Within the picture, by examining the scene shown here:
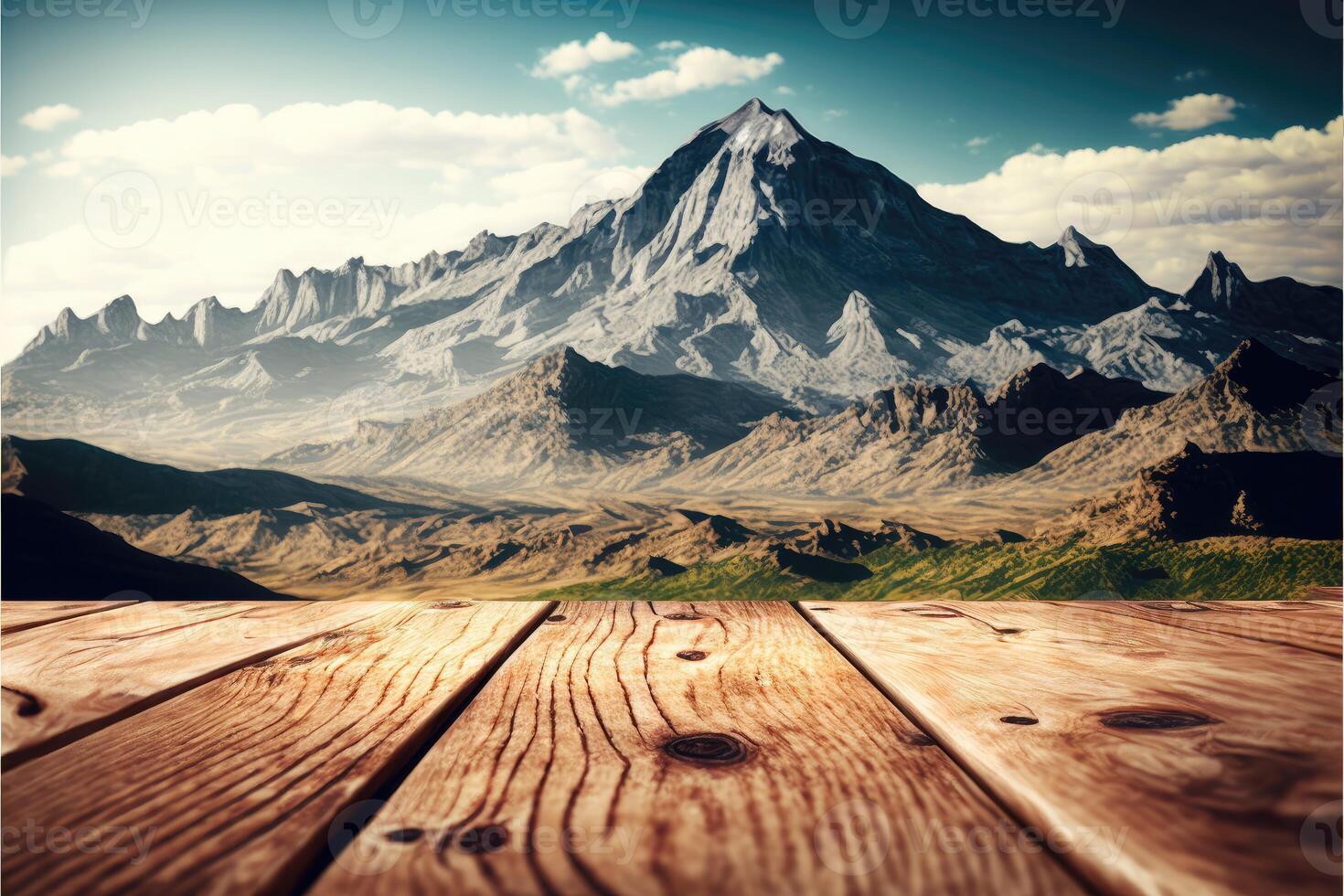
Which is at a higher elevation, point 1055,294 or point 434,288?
point 434,288

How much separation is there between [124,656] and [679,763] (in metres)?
0.82

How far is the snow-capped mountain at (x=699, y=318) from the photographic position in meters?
6.01

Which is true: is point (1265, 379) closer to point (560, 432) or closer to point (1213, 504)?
point (1213, 504)

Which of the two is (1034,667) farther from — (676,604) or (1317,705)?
(676,604)

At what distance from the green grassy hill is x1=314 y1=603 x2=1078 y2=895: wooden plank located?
13.6 feet

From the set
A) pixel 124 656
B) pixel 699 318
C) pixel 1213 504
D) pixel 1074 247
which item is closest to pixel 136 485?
A: pixel 124 656

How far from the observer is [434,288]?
10305mm

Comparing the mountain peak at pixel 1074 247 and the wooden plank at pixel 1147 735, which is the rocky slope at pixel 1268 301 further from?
the wooden plank at pixel 1147 735

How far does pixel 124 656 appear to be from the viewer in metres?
0.97

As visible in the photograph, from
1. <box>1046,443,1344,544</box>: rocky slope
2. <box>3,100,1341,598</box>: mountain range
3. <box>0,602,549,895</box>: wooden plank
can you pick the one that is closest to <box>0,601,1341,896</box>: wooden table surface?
<box>0,602,549,895</box>: wooden plank

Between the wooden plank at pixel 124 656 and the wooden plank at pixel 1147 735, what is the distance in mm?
771

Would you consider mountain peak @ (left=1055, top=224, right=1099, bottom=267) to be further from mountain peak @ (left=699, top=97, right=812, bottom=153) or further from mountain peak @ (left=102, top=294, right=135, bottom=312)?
mountain peak @ (left=102, top=294, right=135, bottom=312)

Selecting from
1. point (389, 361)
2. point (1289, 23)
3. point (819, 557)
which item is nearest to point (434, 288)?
point (389, 361)

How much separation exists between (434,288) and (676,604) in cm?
984
